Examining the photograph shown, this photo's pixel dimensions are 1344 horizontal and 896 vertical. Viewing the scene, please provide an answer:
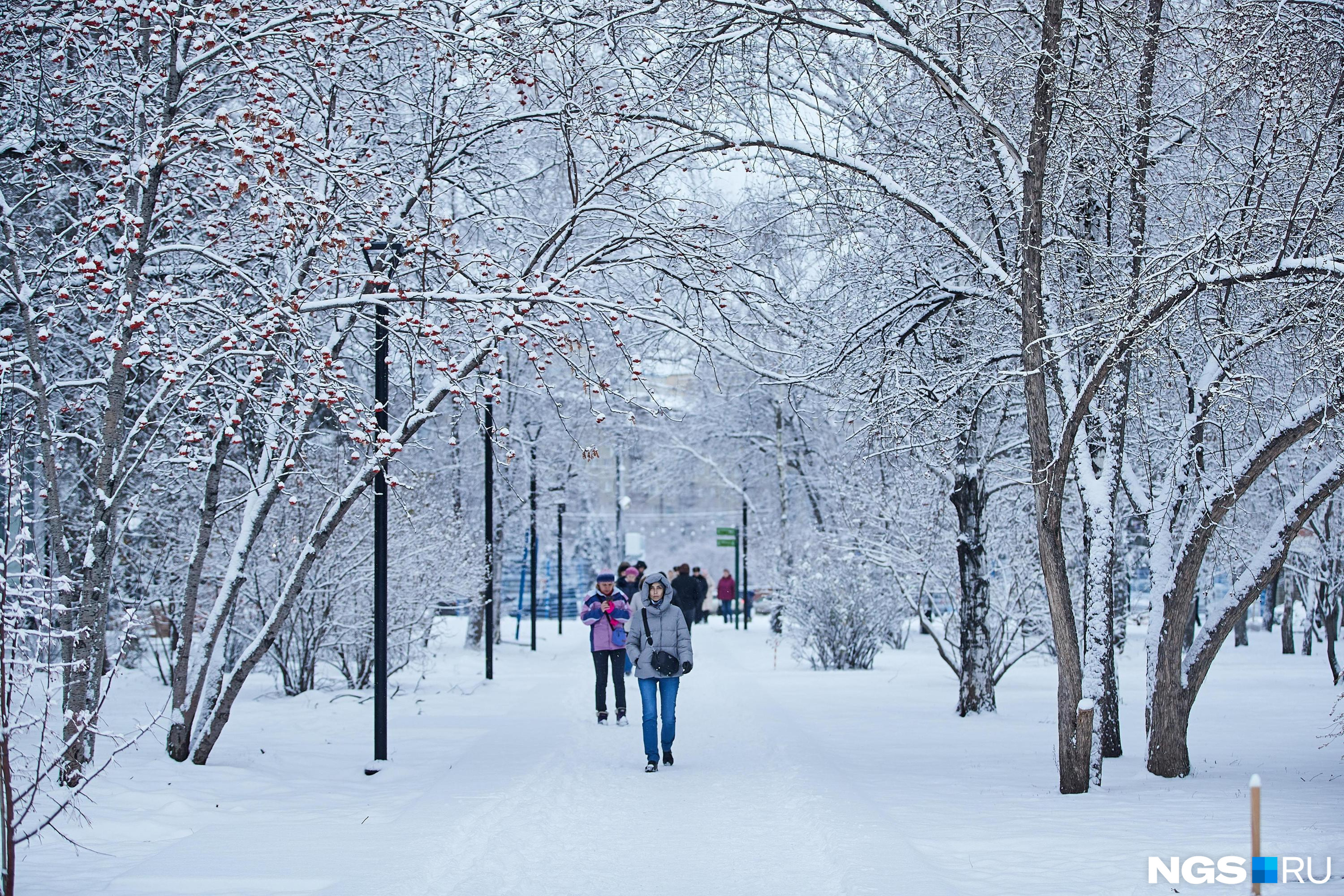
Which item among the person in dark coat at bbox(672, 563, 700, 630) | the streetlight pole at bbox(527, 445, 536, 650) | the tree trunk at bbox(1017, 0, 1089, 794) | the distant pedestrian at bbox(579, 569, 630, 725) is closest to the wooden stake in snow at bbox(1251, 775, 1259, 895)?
the tree trunk at bbox(1017, 0, 1089, 794)

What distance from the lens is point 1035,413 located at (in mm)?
9180

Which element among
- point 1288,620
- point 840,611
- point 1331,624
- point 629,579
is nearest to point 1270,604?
point 1288,620

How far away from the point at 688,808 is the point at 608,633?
5.66 m

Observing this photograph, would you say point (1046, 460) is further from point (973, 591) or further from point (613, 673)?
point (613, 673)

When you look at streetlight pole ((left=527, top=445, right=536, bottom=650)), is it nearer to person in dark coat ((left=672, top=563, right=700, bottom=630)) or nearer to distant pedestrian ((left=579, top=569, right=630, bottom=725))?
person in dark coat ((left=672, top=563, right=700, bottom=630))

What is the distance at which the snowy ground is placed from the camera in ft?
21.4

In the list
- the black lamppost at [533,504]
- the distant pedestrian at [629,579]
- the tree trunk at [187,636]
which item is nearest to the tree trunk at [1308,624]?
the distant pedestrian at [629,579]

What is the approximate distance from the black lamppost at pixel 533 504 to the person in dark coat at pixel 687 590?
3902mm

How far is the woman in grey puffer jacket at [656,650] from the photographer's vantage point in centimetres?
1069

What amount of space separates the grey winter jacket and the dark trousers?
289 centimetres

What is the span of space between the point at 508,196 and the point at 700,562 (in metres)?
57.8

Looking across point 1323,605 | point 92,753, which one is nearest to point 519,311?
point 92,753

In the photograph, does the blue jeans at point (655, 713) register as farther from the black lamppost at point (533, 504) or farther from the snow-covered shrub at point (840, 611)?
the black lamppost at point (533, 504)

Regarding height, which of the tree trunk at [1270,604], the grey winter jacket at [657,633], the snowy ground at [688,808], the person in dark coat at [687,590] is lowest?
the tree trunk at [1270,604]
